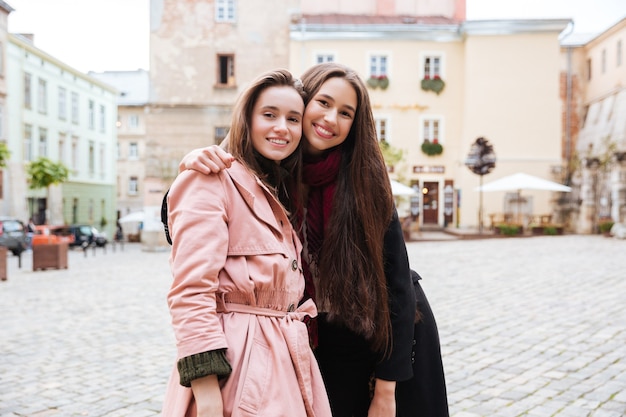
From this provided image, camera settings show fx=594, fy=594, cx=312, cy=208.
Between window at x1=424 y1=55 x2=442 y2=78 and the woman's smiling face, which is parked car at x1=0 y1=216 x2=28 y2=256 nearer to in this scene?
window at x1=424 y1=55 x2=442 y2=78

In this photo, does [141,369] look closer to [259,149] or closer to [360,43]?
[259,149]

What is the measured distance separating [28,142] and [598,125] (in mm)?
32588

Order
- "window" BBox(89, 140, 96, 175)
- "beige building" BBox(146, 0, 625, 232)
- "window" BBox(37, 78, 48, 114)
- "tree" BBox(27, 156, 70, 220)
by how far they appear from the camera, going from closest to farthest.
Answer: "beige building" BBox(146, 0, 625, 232)
"tree" BBox(27, 156, 70, 220)
"window" BBox(37, 78, 48, 114)
"window" BBox(89, 140, 96, 175)

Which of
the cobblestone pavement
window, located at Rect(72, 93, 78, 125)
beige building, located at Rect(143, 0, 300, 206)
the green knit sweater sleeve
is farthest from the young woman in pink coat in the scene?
window, located at Rect(72, 93, 78, 125)

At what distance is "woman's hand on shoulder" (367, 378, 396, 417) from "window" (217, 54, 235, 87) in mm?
26860

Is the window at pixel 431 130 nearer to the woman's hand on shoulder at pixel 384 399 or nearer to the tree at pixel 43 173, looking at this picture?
the tree at pixel 43 173

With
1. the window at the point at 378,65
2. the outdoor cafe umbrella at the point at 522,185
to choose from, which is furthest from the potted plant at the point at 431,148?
the outdoor cafe umbrella at the point at 522,185

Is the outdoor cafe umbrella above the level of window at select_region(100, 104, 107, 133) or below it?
below

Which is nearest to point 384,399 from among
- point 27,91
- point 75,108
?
point 27,91

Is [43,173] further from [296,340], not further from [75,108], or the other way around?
[296,340]

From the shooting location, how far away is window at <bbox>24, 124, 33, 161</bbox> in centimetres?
3527

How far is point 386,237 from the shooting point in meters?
2.26

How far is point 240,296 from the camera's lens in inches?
72.7

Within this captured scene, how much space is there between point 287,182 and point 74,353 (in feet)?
16.3
